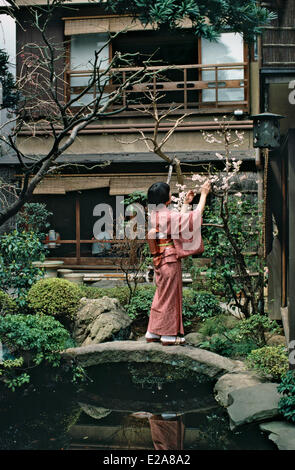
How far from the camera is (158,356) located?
7109mm

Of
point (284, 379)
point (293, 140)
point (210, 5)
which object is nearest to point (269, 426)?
point (284, 379)

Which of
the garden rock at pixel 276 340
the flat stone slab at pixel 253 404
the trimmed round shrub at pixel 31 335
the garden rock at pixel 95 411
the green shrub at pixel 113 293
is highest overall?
the trimmed round shrub at pixel 31 335

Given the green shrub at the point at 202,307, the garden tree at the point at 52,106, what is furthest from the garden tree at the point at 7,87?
the green shrub at the point at 202,307

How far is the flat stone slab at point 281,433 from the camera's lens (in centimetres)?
502

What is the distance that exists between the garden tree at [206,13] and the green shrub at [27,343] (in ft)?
15.7

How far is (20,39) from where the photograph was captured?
648 inches

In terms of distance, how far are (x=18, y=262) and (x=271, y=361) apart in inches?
175

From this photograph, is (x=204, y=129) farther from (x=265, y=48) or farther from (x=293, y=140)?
(x=293, y=140)

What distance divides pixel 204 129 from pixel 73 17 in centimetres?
548

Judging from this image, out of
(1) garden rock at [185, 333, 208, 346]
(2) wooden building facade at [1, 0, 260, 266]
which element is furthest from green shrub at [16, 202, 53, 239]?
(1) garden rock at [185, 333, 208, 346]

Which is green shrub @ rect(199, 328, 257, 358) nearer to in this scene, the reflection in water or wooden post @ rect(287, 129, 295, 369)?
wooden post @ rect(287, 129, 295, 369)

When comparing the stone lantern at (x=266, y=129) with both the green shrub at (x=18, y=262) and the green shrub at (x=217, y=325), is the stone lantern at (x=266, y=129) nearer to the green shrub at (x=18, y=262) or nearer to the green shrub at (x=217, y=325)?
the green shrub at (x=217, y=325)

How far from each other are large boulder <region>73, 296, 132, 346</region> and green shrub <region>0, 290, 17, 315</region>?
1281 mm

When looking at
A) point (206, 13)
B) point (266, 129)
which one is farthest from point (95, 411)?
point (206, 13)
